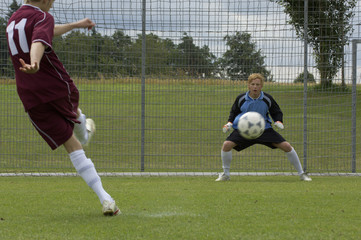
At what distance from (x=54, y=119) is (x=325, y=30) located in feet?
23.6

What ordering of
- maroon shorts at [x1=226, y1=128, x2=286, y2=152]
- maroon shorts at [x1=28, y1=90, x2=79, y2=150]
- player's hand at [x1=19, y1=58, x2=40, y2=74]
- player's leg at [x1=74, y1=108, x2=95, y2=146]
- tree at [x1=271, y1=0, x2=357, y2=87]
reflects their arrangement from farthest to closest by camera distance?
tree at [x1=271, y1=0, x2=357, y2=87] → maroon shorts at [x1=226, y1=128, x2=286, y2=152] → player's leg at [x1=74, y1=108, x2=95, y2=146] → maroon shorts at [x1=28, y1=90, x2=79, y2=150] → player's hand at [x1=19, y1=58, x2=40, y2=74]

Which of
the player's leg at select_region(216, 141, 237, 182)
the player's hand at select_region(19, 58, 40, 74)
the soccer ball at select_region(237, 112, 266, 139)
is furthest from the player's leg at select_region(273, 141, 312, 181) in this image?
the player's hand at select_region(19, 58, 40, 74)

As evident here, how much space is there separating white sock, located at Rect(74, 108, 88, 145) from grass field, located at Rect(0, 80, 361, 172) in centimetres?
493

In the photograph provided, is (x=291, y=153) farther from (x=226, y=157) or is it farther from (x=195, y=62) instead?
(x=195, y=62)

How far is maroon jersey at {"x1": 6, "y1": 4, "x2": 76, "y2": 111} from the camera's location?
463 centimetres

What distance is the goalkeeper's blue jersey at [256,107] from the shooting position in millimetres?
9047

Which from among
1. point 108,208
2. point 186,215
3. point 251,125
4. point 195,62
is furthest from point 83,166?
point 195,62

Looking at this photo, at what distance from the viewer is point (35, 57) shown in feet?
13.8

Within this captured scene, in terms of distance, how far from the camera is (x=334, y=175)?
406 inches

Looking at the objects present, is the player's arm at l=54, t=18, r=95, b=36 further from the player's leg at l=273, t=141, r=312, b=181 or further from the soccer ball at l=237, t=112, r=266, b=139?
the player's leg at l=273, t=141, r=312, b=181

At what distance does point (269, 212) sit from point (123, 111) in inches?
246

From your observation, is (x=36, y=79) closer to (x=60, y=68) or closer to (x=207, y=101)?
(x=60, y=68)

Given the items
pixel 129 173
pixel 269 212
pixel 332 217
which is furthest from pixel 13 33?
pixel 129 173

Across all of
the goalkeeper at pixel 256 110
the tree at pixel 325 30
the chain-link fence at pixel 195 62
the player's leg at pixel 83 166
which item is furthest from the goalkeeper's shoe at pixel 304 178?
the player's leg at pixel 83 166
